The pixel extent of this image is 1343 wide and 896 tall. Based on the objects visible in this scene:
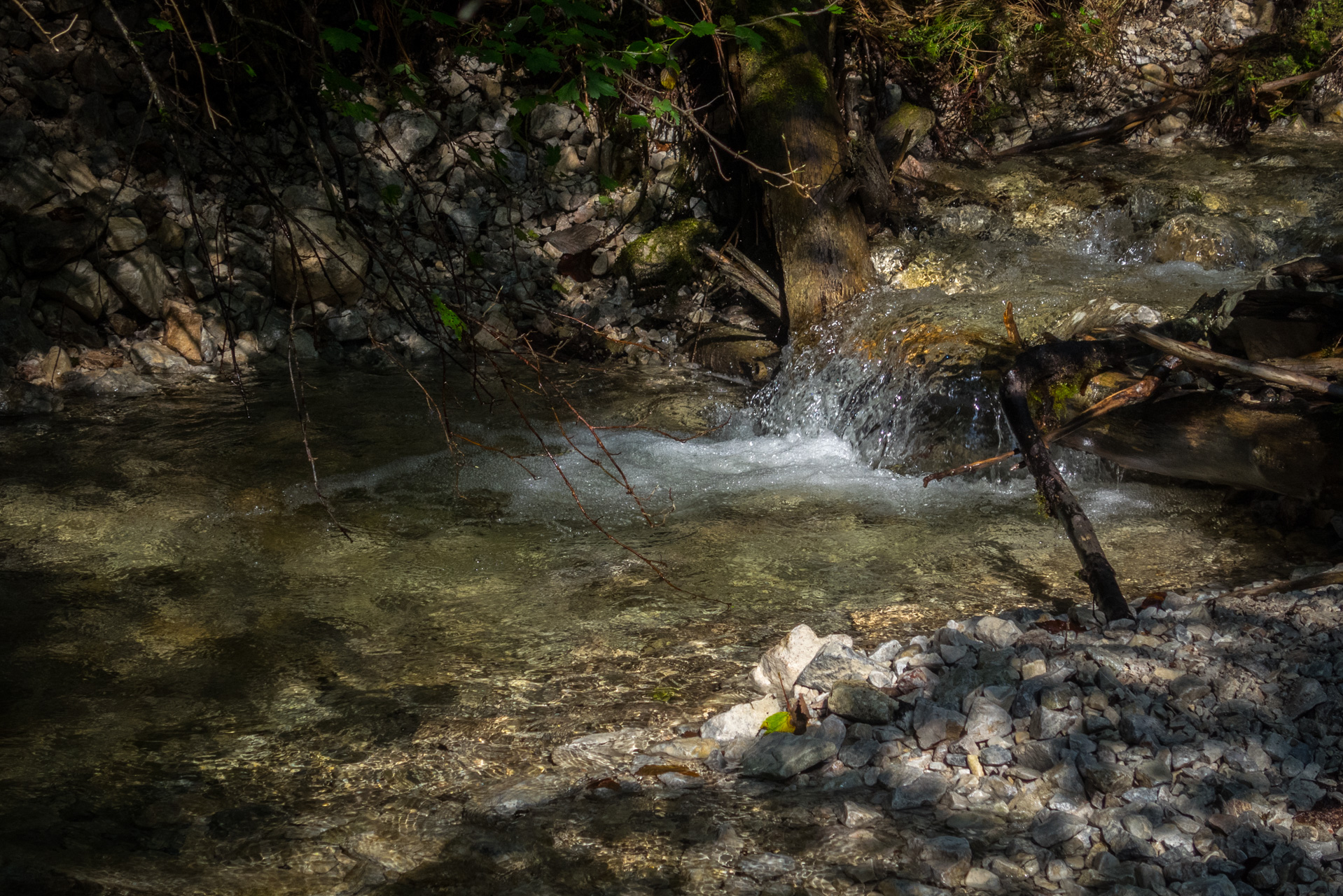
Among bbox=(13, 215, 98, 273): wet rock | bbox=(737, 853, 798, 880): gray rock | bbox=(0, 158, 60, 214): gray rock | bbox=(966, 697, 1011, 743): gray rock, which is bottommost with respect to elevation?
bbox=(737, 853, 798, 880): gray rock

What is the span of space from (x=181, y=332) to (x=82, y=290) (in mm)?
550

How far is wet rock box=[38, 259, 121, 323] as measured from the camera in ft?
17.5

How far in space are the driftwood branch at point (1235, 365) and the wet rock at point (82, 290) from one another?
5.46 meters

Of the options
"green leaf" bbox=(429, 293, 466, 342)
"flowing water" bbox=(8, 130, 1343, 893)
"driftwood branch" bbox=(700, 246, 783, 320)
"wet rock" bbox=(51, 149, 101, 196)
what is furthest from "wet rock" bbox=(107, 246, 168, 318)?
"green leaf" bbox=(429, 293, 466, 342)

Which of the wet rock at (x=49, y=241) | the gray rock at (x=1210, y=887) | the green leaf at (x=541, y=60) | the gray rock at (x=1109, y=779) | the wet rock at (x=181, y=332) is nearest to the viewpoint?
the gray rock at (x=1210, y=887)

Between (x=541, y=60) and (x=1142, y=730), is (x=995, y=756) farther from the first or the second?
(x=541, y=60)

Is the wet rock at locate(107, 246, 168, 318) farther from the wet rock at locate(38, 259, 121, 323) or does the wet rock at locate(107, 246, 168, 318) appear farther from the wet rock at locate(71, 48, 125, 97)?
the wet rock at locate(71, 48, 125, 97)

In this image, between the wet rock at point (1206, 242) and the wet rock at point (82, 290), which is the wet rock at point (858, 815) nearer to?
the wet rock at point (1206, 242)

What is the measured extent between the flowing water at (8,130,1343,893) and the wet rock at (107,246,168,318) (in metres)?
0.69

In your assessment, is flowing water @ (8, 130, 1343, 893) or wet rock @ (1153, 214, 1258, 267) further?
wet rock @ (1153, 214, 1258, 267)

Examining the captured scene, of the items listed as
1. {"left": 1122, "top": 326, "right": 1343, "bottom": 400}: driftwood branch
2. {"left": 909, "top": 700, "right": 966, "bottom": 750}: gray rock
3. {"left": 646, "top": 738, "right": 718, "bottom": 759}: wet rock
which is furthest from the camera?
{"left": 1122, "top": 326, "right": 1343, "bottom": 400}: driftwood branch

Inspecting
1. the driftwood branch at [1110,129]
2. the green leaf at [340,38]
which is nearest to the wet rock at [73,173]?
the green leaf at [340,38]

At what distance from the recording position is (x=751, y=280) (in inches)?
237

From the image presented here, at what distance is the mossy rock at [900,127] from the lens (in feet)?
21.0
